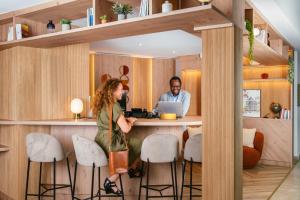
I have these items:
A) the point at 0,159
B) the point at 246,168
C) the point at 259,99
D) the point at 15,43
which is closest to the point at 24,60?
the point at 15,43

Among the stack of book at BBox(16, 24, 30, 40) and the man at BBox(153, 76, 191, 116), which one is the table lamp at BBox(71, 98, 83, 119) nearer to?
the stack of book at BBox(16, 24, 30, 40)

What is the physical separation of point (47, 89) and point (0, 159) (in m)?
1.26

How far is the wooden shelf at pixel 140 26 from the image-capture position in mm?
3217

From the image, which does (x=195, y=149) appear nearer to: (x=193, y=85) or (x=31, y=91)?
(x=31, y=91)

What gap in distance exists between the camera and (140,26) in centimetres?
377

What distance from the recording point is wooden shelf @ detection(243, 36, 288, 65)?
5.28 metres

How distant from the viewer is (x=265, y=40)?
5.55 meters

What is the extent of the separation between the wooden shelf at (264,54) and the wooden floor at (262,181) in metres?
2.26

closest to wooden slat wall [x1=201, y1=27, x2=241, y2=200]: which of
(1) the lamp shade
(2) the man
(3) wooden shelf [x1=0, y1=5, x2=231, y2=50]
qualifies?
(3) wooden shelf [x1=0, y1=5, x2=231, y2=50]

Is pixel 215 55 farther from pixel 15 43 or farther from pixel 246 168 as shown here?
pixel 246 168

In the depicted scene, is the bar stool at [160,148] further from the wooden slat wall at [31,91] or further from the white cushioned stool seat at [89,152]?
the wooden slat wall at [31,91]

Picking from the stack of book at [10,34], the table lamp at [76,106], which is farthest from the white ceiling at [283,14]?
the stack of book at [10,34]

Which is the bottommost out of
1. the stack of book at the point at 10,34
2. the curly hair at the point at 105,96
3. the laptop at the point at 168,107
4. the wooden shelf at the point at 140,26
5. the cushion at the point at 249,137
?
the cushion at the point at 249,137

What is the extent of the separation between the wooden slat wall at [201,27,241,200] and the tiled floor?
190 cm
